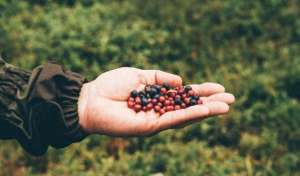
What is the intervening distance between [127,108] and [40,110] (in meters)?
0.46

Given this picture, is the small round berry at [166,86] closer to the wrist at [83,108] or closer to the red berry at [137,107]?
the red berry at [137,107]

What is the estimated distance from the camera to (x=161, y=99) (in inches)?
120

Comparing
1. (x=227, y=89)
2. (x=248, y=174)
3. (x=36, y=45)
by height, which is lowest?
(x=248, y=174)

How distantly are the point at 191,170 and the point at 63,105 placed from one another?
1.78 m

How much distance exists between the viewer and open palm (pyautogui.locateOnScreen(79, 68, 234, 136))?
9.38ft

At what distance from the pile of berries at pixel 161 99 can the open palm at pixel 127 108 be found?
42 millimetres

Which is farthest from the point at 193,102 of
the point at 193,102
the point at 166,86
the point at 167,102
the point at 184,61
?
the point at 184,61

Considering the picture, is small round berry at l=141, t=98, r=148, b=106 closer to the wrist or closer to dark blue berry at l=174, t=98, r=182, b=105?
dark blue berry at l=174, t=98, r=182, b=105

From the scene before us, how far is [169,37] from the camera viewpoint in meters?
5.80

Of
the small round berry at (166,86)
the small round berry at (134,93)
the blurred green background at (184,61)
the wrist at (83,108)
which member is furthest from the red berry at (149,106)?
the blurred green background at (184,61)

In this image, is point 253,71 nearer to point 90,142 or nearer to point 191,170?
point 191,170

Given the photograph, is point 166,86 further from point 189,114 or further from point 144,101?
point 189,114

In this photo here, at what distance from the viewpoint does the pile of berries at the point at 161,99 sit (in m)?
3.00

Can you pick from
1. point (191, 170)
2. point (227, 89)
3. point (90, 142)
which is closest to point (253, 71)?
point (227, 89)
